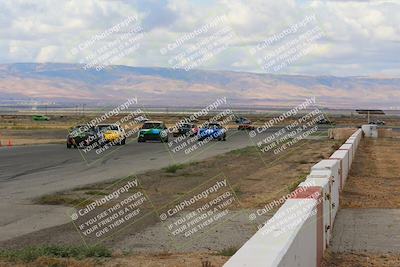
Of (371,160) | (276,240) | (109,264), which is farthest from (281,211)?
(371,160)

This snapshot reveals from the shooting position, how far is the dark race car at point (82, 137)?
39.9 m

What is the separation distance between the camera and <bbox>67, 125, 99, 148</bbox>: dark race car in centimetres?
3991

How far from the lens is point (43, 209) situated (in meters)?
14.5

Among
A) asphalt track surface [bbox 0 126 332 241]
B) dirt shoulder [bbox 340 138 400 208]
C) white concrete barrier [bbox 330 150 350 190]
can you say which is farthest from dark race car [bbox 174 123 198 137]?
white concrete barrier [bbox 330 150 350 190]

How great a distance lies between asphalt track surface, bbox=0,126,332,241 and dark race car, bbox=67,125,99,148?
18.2 ft

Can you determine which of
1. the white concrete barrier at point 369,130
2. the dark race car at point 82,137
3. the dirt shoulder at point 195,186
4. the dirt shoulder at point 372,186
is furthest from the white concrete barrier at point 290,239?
the white concrete barrier at point 369,130

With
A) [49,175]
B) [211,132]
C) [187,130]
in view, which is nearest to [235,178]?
[49,175]

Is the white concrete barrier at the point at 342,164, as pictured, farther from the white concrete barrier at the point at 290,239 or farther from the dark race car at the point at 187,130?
the dark race car at the point at 187,130

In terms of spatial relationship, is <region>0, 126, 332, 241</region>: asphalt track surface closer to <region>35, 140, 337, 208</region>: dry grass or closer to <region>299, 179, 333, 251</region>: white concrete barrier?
<region>35, 140, 337, 208</region>: dry grass

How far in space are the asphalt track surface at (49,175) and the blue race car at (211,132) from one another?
16107 mm

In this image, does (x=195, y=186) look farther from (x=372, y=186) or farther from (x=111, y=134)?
(x=111, y=134)

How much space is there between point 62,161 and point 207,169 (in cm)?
712

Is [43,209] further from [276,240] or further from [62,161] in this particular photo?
[62,161]

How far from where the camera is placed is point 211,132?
51094mm
